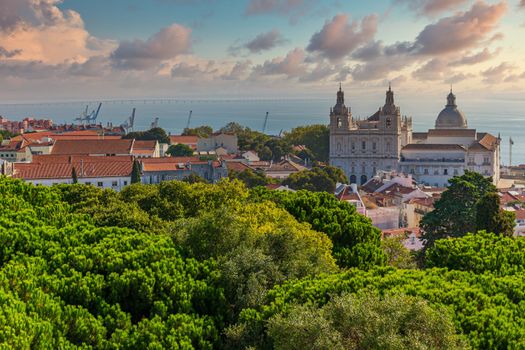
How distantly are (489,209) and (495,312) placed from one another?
1194cm

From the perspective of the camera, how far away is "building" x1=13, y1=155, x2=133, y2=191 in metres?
42.2

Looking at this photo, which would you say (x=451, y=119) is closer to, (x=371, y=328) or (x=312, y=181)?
(x=312, y=181)

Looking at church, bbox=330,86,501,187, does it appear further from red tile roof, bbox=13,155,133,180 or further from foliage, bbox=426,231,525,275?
foliage, bbox=426,231,525,275

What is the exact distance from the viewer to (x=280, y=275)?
10180 millimetres

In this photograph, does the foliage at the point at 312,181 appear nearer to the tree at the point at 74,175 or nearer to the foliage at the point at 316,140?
the tree at the point at 74,175

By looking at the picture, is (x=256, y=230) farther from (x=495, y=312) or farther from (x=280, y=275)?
(x=495, y=312)

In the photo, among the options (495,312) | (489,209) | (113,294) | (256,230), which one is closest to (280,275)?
(256,230)

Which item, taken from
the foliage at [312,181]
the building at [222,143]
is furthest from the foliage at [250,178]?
the building at [222,143]

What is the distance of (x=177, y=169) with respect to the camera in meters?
Result: 48.9

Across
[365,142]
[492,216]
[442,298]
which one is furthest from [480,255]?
[365,142]

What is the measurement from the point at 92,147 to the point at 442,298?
5169 cm

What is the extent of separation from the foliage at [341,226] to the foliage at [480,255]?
192cm

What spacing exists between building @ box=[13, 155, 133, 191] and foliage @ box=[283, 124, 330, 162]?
27037mm

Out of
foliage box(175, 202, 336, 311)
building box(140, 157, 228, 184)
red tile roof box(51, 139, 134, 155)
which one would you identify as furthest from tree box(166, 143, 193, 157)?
foliage box(175, 202, 336, 311)
